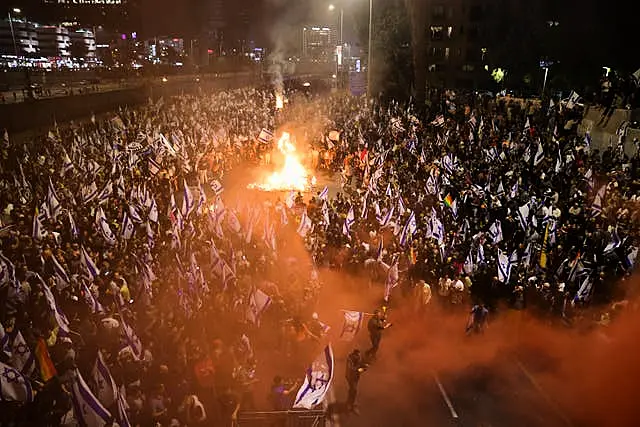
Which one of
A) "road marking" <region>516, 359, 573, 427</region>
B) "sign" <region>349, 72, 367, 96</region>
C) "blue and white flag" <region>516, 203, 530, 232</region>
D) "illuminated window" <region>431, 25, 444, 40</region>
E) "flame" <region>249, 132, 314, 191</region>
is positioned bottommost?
"road marking" <region>516, 359, 573, 427</region>

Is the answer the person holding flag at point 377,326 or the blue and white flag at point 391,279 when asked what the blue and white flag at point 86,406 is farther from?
the blue and white flag at point 391,279

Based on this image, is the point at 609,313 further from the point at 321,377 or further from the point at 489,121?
the point at 489,121

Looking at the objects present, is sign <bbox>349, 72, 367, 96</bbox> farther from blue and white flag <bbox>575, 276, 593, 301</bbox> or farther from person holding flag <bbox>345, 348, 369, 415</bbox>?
person holding flag <bbox>345, 348, 369, 415</bbox>

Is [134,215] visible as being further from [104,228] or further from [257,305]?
[257,305]

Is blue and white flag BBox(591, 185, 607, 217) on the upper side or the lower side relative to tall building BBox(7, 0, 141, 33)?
lower

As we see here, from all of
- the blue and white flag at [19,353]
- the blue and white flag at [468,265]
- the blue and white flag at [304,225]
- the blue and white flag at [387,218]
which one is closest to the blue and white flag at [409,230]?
the blue and white flag at [387,218]

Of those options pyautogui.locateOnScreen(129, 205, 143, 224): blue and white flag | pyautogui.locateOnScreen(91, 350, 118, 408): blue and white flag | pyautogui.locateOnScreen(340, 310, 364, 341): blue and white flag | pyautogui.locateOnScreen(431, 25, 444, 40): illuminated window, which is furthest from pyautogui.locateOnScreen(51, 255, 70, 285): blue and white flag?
pyautogui.locateOnScreen(431, 25, 444, 40): illuminated window

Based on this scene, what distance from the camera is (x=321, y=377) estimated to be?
6.25 m

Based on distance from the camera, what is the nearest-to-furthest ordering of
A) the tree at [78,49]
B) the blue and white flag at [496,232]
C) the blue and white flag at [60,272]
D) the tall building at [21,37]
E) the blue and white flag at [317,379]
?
1. the blue and white flag at [317,379]
2. the blue and white flag at [60,272]
3. the blue and white flag at [496,232]
4. the tall building at [21,37]
5. the tree at [78,49]

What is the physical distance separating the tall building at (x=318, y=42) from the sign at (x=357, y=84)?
50.4 m

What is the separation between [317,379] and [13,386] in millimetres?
3900

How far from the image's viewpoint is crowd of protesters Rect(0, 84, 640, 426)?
24.2 ft

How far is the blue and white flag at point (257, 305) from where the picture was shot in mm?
8578

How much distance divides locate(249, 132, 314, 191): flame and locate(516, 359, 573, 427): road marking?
12315 mm
